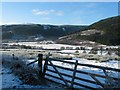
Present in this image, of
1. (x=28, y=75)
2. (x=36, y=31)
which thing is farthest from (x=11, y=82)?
(x=36, y=31)

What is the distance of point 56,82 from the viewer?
14.4 m

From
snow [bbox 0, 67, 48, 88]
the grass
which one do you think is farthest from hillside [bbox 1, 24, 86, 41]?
snow [bbox 0, 67, 48, 88]

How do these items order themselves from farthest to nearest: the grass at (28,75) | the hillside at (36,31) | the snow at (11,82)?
1. the hillside at (36,31)
2. the grass at (28,75)
3. the snow at (11,82)

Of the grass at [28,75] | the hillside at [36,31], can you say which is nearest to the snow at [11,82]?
the grass at [28,75]

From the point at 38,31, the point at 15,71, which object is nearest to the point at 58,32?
the point at 38,31

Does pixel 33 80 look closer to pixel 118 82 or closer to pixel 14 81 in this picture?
pixel 14 81

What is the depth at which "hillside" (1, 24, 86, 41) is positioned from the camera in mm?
132375

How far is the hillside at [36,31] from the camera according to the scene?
132 m

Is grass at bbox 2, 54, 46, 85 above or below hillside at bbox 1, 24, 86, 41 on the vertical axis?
below

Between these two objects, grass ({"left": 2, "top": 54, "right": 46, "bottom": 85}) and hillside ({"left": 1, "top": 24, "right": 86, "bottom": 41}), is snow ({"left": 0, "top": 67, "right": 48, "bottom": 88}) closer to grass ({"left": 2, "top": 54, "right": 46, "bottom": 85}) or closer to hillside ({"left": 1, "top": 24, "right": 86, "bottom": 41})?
grass ({"left": 2, "top": 54, "right": 46, "bottom": 85})

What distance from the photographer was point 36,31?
147 metres

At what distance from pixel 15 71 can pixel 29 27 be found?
13760 centimetres

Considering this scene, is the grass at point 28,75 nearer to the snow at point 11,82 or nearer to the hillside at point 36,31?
the snow at point 11,82

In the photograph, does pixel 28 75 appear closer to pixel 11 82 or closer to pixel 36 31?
pixel 11 82
